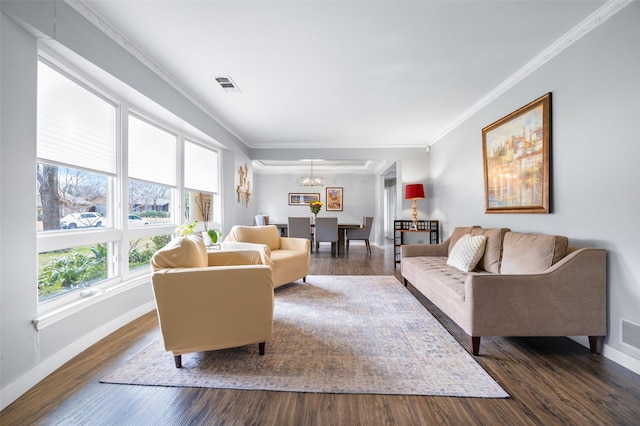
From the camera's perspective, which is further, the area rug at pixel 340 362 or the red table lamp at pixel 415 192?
the red table lamp at pixel 415 192

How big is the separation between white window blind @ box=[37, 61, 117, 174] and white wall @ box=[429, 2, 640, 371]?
3956 mm

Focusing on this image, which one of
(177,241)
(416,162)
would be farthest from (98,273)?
(416,162)

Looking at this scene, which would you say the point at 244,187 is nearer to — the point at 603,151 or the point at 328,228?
the point at 328,228

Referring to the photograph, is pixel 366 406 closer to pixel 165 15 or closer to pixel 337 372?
pixel 337 372

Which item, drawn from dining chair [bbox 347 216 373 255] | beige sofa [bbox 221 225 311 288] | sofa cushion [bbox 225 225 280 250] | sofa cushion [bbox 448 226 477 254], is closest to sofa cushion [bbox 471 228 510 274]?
sofa cushion [bbox 448 226 477 254]

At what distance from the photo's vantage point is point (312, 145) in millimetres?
5770

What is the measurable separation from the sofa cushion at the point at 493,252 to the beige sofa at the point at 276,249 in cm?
217

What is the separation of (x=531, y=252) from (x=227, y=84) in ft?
11.2

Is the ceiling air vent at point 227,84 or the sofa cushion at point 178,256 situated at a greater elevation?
the ceiling air vent at point 227,84

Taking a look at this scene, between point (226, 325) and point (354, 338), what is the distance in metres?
1.01

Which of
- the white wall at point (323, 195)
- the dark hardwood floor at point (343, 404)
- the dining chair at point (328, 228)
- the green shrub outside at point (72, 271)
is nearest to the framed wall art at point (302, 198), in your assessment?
the white wall at point (323, 195)

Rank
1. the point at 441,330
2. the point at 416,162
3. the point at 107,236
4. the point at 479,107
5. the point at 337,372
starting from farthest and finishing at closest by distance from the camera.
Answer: the point at 416,162 < the point at 479,107 < the point at 107,236 < the point at 441,330 < the point at 337,372

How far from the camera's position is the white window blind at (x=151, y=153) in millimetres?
2955

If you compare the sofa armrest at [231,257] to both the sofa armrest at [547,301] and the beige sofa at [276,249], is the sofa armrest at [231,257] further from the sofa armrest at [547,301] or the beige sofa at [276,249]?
the sofa armrest at [547,301]
